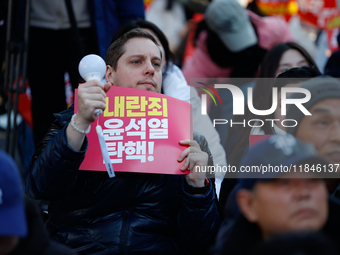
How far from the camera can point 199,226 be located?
1890 millimetres

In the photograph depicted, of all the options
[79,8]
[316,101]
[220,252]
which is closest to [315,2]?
[79,8]

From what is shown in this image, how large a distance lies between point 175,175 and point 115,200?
0.33m

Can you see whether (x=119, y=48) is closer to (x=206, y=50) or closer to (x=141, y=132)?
(x=141, y=132)

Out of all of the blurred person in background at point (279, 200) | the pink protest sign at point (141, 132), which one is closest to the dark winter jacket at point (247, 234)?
the blurred person in background at point (279, 200)

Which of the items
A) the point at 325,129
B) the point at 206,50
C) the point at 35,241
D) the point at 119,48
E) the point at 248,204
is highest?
the point at 206,50

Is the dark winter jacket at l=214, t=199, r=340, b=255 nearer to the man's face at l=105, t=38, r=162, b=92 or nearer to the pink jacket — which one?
the man's face at l=105, t=38, r=162, b=92

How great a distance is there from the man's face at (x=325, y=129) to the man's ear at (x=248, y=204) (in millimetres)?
390

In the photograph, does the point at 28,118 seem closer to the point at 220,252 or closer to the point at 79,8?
the point at 79,8

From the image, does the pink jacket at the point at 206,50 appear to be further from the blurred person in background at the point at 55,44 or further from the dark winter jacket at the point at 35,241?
the dark winter jacket at the point at 35,241

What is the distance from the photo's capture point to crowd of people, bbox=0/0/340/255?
46.8 inches

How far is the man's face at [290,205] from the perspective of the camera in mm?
1138

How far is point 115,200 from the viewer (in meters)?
1.93

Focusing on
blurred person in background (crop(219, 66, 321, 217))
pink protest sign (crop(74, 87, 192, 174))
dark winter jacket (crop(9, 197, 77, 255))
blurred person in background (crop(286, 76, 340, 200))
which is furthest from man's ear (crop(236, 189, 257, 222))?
blurred person in background (crop(219, 66, 321, 217))

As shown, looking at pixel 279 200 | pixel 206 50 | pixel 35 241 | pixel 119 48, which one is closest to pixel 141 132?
pixel 119 48
